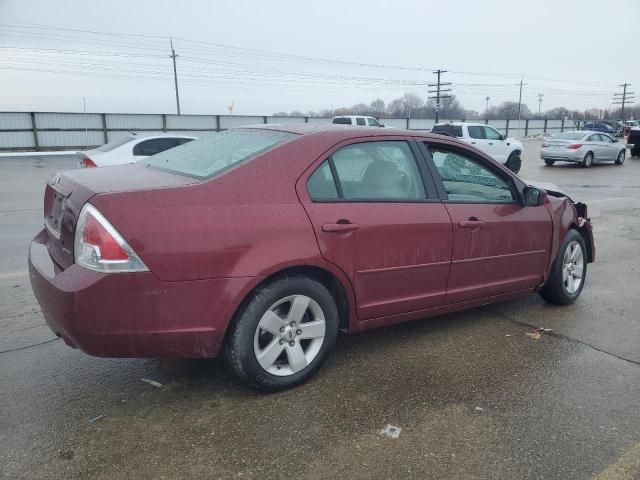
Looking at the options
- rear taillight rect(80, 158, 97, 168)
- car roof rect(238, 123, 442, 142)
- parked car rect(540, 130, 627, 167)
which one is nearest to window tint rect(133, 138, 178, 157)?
rear taillight rect(80, 158, 97, 168)

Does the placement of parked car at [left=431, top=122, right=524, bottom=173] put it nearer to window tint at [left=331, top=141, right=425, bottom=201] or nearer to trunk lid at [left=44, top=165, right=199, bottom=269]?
window tint at [left=331, top=141, right=425, bottom=201]

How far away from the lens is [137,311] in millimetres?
2678

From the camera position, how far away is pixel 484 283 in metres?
4.07

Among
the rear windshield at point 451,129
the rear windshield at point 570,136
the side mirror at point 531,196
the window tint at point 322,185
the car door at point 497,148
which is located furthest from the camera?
the rear windshield at point 570,136

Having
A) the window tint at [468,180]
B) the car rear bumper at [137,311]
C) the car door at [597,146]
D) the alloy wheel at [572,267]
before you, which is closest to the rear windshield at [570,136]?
the car door at [597,146]

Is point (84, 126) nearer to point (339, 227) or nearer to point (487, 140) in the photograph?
point (487, 140)

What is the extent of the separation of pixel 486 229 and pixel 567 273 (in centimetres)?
140

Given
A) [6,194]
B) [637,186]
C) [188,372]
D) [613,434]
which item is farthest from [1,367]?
[637,186]

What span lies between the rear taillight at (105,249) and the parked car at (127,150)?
764 centimetres

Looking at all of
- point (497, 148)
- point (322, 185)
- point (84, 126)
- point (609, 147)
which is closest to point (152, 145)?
point (322, 185)

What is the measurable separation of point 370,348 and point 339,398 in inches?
31.8

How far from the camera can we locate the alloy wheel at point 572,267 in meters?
4.79

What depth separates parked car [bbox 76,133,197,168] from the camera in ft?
33.0

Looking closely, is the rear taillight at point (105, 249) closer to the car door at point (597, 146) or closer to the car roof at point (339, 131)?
the car roof at point (339, 131)
